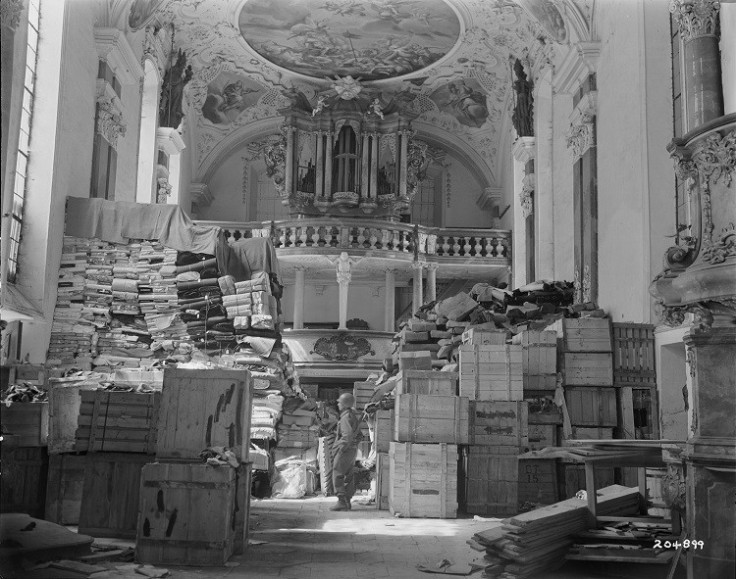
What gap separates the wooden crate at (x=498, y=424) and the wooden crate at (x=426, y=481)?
0.62 m

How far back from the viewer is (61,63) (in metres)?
12.8

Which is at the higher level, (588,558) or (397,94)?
(397,94)

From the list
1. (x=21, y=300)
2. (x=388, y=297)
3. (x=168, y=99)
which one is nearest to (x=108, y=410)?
(x=21, y=300)

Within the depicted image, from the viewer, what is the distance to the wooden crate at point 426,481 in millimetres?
10859

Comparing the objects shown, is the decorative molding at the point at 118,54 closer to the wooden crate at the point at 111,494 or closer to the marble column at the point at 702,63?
the wooden crate at the point at 111,494

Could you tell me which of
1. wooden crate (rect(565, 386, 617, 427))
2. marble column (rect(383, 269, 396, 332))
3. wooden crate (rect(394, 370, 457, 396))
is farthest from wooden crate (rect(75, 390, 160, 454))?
marble column (rect(383, 269, 396, 332))

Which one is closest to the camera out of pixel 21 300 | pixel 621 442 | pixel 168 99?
pixel 621 442

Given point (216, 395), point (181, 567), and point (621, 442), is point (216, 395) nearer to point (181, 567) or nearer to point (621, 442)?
point (181, 567)

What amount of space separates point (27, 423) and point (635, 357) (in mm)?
7619

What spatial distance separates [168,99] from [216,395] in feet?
44.9

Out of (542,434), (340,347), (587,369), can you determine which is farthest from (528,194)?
(542,434)

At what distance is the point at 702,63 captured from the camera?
8.22 meters

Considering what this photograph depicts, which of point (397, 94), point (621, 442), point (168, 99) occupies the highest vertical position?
point (397, 94)

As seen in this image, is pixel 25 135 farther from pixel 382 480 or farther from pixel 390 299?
pixel 390 299
